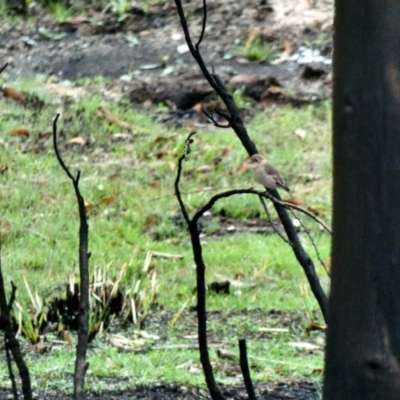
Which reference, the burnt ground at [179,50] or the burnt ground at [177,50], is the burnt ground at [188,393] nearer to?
the burnt ground at [177,50]

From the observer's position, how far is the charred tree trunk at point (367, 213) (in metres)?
1.92

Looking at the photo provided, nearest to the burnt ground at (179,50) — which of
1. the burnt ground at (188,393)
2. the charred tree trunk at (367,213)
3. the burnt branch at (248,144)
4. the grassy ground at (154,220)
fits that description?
the grassy ground at (154,220)

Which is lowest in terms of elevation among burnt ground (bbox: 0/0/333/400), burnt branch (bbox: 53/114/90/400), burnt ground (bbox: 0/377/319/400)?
burnt ground (bbox: 0/377/319/400)

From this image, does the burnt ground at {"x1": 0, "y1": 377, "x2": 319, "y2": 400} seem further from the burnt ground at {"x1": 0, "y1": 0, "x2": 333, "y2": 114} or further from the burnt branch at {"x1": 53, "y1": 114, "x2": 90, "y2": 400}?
the burnt ground at {"x1": 0, "y1": 0, "x2": 333, "y2": 114}

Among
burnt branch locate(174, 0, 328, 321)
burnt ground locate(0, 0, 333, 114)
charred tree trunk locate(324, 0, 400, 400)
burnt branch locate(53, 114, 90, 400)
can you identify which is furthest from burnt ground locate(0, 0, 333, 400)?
charred tree trunk locate(324, 0, 400, 400)

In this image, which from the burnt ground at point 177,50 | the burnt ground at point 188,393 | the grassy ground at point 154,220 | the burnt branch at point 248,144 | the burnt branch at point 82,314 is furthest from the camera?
the burnt ground at point 177,50

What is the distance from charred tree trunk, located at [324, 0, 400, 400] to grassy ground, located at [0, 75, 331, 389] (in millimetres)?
2145

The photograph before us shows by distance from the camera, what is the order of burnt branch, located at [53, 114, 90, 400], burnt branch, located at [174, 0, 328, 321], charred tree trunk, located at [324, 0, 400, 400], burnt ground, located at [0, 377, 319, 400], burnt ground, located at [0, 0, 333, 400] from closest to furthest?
charred tree trunk, located at [324, 0, 400, 400] < burnt branch, located at [53, 114, 90, 400] < burnt branch, located at [174, 0, 328, 321] < burnt ground, located at [0, 377, 319, 400] < burnt ground, located at [0, 0, 333, 400]

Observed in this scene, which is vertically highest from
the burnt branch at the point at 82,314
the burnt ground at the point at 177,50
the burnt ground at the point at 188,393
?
the burnt ground at the point at 177,50

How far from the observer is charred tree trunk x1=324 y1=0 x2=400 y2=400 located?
192cm

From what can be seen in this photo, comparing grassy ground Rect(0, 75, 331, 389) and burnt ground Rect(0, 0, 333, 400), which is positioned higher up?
burnt ground Rect(0, 0, 333, 400)

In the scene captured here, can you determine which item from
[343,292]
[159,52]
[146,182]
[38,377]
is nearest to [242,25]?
[159,52]

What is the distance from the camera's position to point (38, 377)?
13.4ft

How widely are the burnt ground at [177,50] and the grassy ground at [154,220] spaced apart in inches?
14.4
